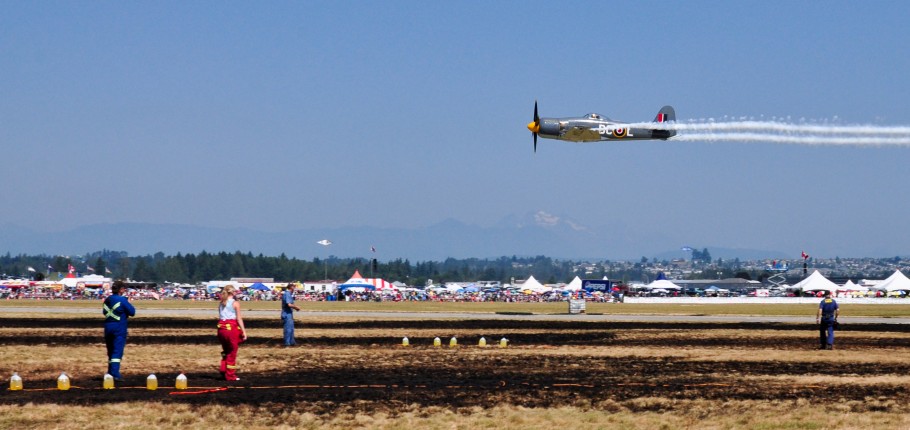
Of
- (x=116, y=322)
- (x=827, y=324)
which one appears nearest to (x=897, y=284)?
(x=827, y=324)

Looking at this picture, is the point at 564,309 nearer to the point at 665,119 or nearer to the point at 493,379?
the point at 665,119

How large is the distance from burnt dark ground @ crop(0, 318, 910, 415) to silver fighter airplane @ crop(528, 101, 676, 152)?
29.0 metres

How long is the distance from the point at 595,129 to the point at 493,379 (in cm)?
4354

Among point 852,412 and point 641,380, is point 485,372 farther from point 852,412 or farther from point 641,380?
point 852,412

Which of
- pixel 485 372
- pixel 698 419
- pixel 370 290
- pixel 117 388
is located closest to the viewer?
pixel 698 419

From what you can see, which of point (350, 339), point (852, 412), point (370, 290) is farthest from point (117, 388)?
point (370, 290)

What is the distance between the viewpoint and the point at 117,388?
62.0 ft

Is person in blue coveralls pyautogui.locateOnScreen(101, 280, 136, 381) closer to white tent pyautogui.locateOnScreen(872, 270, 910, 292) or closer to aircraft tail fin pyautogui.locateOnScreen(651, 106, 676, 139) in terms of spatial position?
aircraft tail fin pyautogui.locateOnScreen(651, 106, 676, 139)

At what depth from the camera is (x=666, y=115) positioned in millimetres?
64938

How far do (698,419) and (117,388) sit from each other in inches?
399

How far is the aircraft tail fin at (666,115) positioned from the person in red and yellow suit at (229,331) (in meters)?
47.6

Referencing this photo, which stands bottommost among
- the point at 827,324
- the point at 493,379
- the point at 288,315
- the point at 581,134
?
the point at 493,379

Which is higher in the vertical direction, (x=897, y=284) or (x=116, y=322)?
(x=897, y=284)

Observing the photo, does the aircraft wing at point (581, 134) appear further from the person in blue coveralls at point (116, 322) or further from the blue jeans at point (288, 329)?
the person in blue coveralls at point (116, 322)
